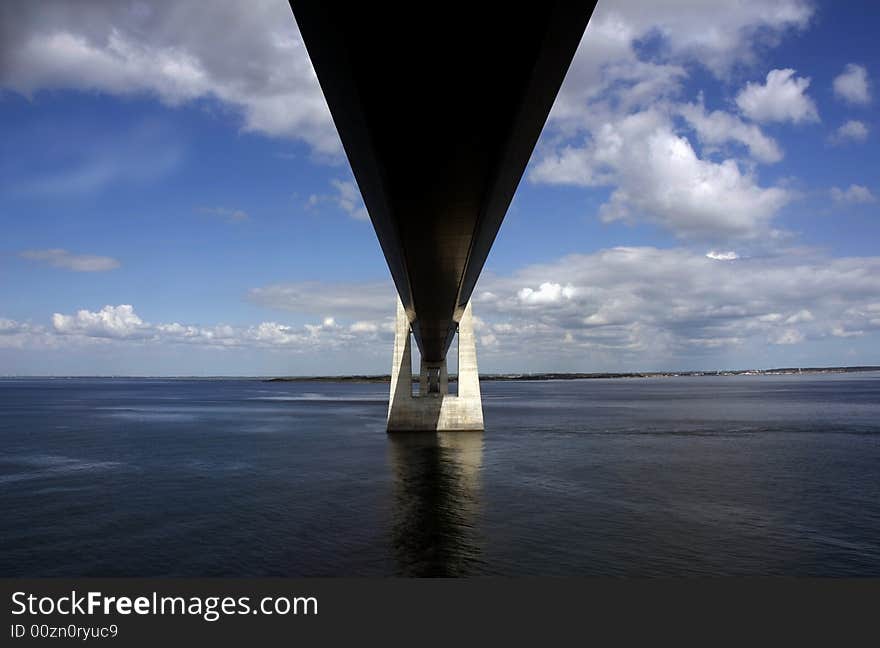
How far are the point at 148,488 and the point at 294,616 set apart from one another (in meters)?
19.4

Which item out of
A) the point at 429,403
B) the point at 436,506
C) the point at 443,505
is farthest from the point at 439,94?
the point at 429,403

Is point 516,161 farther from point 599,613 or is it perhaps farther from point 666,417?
point 666,417

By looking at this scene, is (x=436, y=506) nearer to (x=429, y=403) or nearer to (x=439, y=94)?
(x=439, y=94)

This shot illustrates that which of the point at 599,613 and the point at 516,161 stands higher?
the point at 516,161

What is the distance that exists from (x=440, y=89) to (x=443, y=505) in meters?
19.2

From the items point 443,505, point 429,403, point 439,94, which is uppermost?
point 439,94

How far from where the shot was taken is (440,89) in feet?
28.1

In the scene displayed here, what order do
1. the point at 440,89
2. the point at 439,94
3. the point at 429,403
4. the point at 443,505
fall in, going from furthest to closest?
1. the point at 429,403
2. the point at 443,505
3. the point at 439,94
4. the point at 440,89

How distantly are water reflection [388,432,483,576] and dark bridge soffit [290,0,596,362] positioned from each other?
9.76 meters

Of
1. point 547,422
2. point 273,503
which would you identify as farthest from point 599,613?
point 547,422

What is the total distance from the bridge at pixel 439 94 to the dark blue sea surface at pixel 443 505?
9807 mm

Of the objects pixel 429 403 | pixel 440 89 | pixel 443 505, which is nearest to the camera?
pixel 440 89

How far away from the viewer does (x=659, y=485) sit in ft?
94.4

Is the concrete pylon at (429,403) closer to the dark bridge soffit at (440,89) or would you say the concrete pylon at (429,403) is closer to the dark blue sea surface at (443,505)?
the dark blue sea surface at (443,505)
